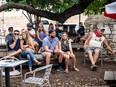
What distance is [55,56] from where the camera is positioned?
32.0 feet

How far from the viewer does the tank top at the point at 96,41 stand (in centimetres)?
1003

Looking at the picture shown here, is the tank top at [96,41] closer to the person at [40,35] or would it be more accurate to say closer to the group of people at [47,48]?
the group of people at [47,48]

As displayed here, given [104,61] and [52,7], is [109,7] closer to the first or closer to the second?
[104,61]

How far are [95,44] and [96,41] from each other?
127mm

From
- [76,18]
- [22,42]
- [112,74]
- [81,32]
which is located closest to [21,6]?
[22,42]

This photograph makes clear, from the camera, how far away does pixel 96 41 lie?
397 inches

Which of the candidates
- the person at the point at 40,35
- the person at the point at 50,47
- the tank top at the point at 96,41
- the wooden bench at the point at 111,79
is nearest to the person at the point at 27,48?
the person at the point at 50,47

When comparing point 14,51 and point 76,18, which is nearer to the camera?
point 14,51

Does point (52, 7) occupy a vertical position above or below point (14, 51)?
above

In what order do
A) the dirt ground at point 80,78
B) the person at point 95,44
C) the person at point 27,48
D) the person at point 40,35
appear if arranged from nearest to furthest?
the dirt ground at point 80,78 < the person at point 27,48 < the person at point 95,44 < the person at point 40,35

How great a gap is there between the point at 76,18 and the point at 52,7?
79.4 feet

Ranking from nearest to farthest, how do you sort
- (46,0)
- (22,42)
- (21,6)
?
(22,42), (21,6), (46,0)

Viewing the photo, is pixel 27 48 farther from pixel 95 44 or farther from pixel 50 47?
pixel 95 44

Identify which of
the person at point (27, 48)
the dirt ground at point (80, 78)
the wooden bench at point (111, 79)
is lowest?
the dirt ground at point (80, 78)
